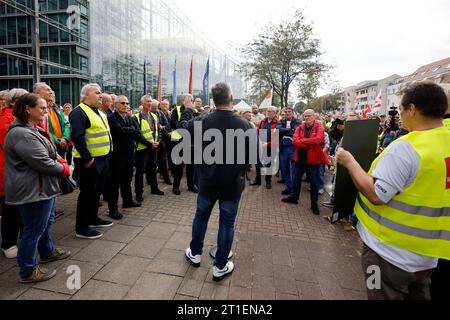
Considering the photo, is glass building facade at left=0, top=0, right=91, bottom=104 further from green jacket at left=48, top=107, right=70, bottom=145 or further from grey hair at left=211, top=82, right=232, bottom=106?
grey hair at left=211, top=82, right=232, bottom=106

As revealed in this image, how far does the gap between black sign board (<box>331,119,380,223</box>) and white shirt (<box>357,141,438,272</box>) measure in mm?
465

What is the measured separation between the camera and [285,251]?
357 cm

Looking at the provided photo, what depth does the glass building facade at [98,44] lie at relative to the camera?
787 inches

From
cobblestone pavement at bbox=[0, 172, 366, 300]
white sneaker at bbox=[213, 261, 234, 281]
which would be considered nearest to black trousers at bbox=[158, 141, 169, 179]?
cobblestone pavement at bbox=[0, 172, 366, 300]

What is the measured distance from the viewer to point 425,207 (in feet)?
5.05

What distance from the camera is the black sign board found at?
2.11 meters

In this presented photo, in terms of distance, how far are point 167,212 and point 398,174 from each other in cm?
399

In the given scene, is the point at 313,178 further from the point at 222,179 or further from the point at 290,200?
the point at 222,179

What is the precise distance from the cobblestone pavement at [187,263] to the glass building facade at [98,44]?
14378 mm

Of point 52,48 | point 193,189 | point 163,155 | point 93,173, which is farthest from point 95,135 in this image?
point 52,48

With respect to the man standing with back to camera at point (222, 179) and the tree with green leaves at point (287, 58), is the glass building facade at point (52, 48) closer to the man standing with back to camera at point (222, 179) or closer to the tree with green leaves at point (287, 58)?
the tree with green leaves at point (287, 58)

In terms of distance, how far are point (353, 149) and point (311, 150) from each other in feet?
10.7

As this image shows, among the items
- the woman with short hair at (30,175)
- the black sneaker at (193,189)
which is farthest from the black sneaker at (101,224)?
the black sneaker at (193,189)

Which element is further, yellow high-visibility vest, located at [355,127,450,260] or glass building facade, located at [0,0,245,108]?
glass building facade, located at [0,0,245,108]
